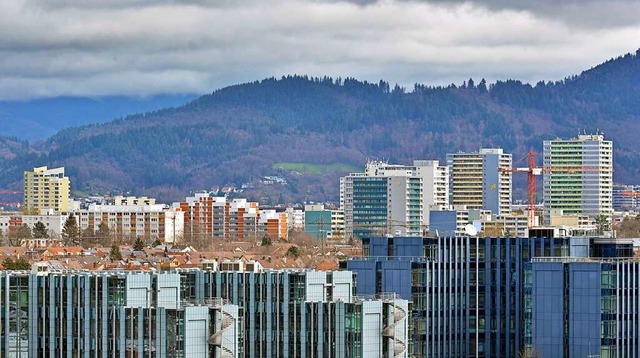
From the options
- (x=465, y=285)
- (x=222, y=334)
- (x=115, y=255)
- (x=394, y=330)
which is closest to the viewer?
(x=222, y=334)

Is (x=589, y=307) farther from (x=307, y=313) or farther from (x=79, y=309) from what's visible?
(x=79, y=309)

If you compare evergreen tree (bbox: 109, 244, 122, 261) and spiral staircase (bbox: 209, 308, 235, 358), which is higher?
spiral staircase (bbox: 209, 308, 235, 358)

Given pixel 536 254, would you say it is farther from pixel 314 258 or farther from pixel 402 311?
pixel 314 258

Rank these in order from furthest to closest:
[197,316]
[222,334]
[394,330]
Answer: [394,330] < [222,334] < [197,316]

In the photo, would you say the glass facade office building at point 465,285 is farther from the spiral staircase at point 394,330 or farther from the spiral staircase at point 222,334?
the spiral staircase at point 222,334

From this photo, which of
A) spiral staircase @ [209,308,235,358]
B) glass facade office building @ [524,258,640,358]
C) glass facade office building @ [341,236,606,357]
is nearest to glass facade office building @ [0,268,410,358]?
spiral staircase @ [209,308,235,358]

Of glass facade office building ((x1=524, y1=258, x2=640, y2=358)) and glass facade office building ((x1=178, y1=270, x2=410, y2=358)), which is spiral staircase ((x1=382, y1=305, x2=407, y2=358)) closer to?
glass facade office building ((x1=178, y1=270, x2=410, y2=358))

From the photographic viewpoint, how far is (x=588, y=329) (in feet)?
268

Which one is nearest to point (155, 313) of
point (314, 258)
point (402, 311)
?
point (402, 311)

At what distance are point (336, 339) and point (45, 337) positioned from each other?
1002 centimetres

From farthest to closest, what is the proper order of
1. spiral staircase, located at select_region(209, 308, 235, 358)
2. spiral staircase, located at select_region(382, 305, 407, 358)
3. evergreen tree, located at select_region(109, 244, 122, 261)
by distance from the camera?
evergreen tree, located at select_region(109, 244, 122, 261) → spiral staircase, located at select_region(382, 305, 407, 358) → spiral staircase, located at select_region(209, 308, 235, 358)

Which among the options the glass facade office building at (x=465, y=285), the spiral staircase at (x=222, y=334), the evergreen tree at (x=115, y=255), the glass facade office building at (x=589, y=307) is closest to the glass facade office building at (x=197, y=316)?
the spiral staircase at (x=222, y=334)

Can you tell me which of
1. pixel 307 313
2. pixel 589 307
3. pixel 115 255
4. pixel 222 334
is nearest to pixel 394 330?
pixel 307 313

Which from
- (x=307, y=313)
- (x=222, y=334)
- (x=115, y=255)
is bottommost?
(x=115, y=255)
